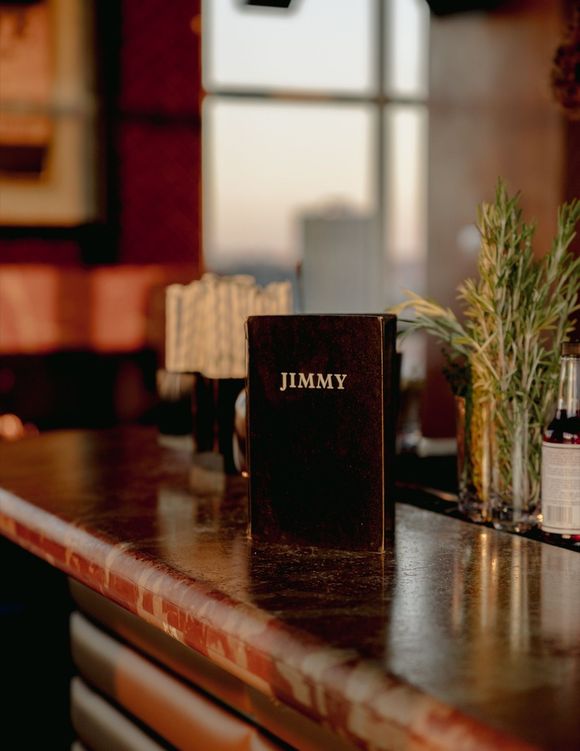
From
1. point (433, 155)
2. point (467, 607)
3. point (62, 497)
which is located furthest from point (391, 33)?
point (467, 607)

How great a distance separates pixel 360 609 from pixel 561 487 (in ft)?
1.03

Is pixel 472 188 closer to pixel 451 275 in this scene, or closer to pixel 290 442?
pixel 451 275

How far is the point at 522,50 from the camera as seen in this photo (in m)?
4.54

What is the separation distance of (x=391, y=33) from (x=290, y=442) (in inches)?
156

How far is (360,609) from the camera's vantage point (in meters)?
0.89

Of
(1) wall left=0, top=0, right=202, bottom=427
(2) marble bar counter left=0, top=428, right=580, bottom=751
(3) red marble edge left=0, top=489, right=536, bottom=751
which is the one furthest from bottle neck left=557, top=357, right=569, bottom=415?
(1) wall left=0, top=0, right=202, bottom=427

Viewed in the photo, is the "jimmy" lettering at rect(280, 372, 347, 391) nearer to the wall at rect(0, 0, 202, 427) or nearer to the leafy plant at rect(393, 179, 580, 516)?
the leafy plant at rect(393, 179, 580, 516)

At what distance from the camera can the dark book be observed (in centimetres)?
108

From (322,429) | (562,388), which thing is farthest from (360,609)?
(562,388)

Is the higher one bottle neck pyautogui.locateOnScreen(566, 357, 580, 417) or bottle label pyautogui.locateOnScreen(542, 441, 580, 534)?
bottle neck pyautogui.locateOnScreen(566, 357, 580, 417)

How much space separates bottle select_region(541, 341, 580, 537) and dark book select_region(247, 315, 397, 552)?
0.16 metres

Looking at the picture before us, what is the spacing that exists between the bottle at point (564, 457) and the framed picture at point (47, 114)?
3.17 metres

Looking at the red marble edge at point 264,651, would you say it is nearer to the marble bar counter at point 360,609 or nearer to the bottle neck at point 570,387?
the marble bar counter at point 360,609

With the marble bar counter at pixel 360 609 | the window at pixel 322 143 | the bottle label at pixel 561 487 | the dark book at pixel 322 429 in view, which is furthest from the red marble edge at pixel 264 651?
the window at pixel 322 143
